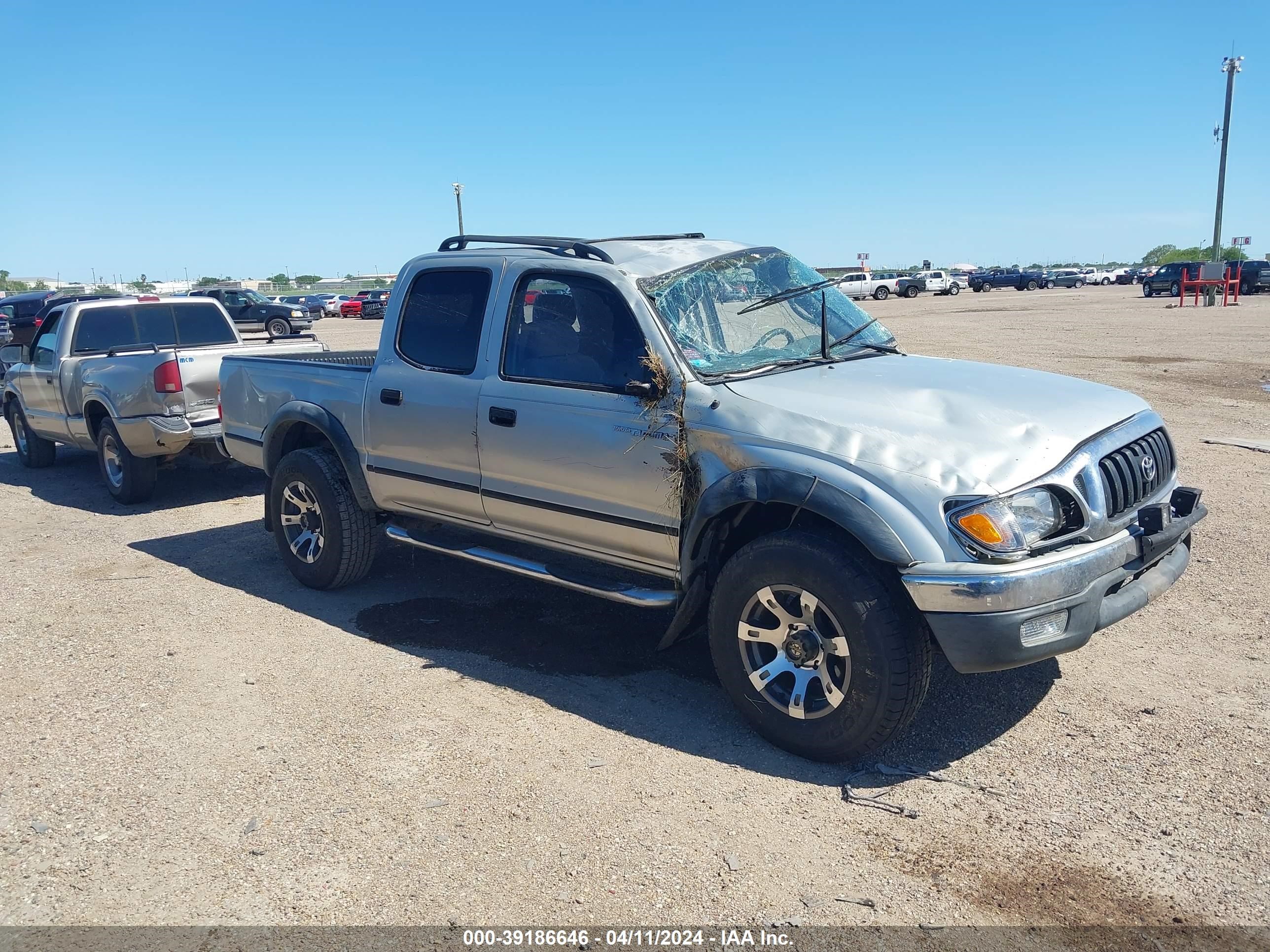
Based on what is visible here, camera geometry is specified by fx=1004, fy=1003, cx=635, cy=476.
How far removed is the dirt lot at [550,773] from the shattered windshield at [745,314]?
5.15 ft

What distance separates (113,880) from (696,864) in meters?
1.91

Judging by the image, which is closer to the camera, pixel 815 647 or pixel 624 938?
pixel 624 938

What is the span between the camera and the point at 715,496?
4.07 m

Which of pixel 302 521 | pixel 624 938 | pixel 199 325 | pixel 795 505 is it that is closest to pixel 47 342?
pixel 199 325

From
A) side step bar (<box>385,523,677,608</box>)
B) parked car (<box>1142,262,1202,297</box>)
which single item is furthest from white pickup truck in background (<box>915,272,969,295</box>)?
side step bar (<box>385,523,677,608</box>)

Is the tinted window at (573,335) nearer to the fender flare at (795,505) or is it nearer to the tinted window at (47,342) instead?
the fender flare at (795,505)

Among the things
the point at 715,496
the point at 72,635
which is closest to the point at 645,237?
the point at 715,496

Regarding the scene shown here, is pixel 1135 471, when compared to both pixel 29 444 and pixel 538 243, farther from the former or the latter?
pixel 29 444

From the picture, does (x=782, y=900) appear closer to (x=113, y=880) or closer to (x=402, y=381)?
(x=113, y=880)

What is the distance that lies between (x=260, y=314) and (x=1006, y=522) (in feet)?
119

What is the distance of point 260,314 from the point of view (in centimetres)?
3603

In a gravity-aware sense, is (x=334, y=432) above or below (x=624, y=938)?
above

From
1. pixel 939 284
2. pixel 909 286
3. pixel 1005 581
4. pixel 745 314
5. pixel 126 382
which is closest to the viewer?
pixel 1005 581

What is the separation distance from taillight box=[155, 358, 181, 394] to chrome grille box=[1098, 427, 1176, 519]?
24.3 feet
